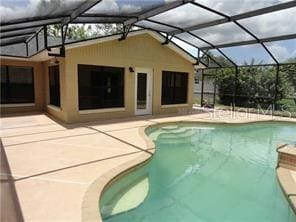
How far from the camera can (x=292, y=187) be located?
4629 mm

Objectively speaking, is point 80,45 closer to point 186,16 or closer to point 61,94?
point 61,94

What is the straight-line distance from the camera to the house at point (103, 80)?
1065 centimetres

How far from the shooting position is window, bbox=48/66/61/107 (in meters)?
12.0

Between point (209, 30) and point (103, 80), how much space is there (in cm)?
564

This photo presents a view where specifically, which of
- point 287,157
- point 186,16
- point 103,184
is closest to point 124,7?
point 186,16

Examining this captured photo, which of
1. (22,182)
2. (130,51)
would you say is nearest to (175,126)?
(130,51)

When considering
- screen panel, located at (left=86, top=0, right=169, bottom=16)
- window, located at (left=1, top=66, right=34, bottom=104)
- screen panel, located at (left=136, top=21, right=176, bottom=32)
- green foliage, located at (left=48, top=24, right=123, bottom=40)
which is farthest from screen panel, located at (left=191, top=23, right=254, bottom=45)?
green foliage, located at (left=48, top=24, right=123, bottom=40)

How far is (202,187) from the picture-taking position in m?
5.35

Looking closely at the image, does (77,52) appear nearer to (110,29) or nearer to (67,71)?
(67,71)

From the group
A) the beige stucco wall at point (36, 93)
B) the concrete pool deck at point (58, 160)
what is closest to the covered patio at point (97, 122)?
the concrete pool deck at point (58, 160)

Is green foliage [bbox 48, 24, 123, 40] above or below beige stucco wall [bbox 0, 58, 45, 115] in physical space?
above

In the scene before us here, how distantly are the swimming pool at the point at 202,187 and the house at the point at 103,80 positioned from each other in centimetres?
396

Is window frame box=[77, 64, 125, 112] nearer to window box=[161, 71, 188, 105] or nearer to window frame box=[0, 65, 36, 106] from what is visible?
window box=[161, 71, 188, 105]

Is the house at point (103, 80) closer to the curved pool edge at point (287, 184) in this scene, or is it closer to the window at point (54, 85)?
the window at point (54, 85)
